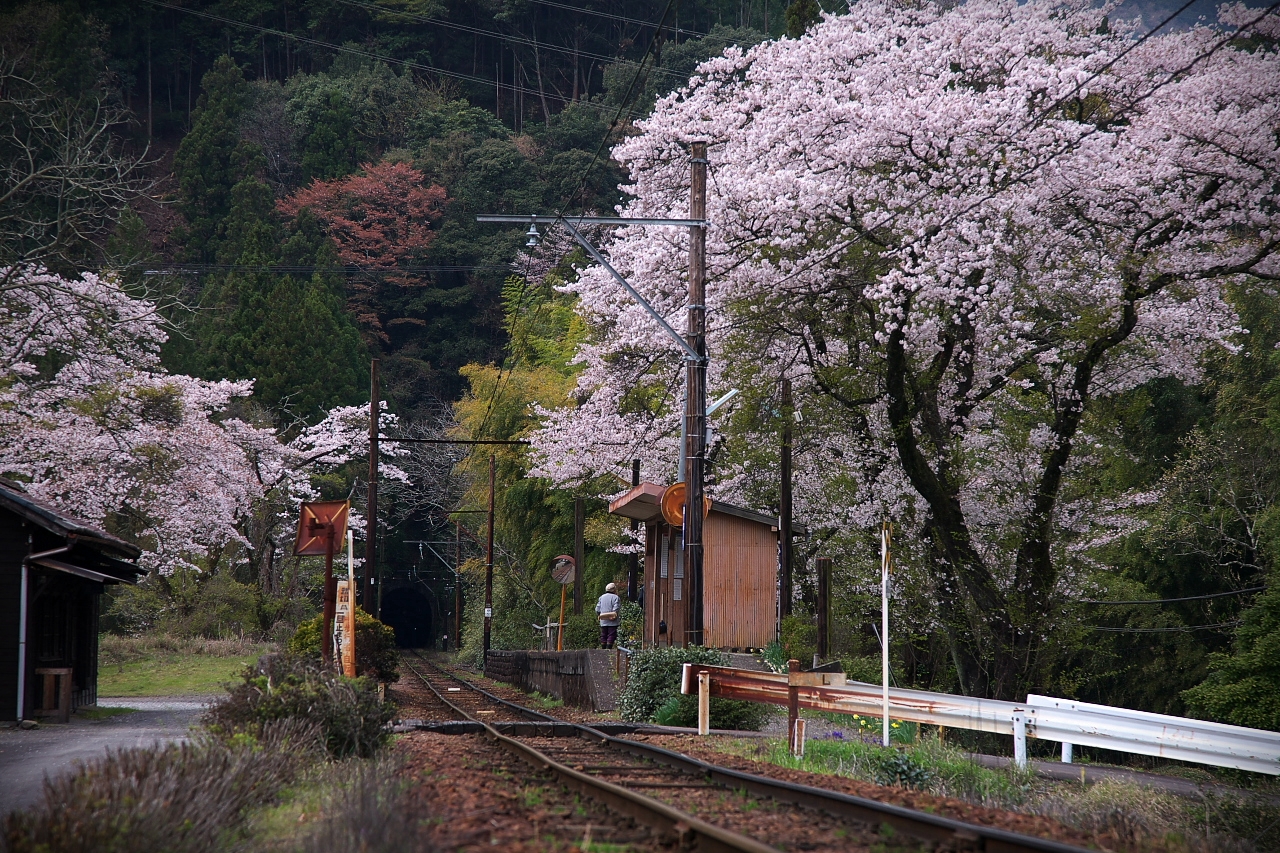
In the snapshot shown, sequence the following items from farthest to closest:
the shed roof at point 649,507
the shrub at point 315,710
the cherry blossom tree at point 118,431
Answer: the cherry blossom tree at point 118,431, the shed roof at point 649,507, the shrub at point 315,710

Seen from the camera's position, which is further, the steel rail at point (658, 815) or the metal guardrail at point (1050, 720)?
the metal guardrail at point (1050, 720)

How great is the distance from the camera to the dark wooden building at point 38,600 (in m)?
16.3

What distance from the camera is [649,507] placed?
67.6 ft

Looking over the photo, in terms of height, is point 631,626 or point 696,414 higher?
point 696,414

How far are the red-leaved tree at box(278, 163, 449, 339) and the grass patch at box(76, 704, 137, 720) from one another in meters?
50.2

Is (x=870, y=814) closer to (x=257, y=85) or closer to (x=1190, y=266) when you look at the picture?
(x=1190, y=266)

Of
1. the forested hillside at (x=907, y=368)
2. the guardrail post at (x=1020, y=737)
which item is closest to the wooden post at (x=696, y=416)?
the forested hillside at (x=907, y=368)

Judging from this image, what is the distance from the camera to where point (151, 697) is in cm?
2353

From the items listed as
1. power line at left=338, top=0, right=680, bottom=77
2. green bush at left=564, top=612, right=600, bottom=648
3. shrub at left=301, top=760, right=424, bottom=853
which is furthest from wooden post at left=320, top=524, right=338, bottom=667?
power line at left=338, top=0, right=680, bottom=77

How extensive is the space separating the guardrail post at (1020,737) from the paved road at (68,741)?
27.6ft

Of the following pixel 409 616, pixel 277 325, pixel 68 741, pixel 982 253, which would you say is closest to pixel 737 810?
pixel 68 741

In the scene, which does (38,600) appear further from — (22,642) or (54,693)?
(54,693)

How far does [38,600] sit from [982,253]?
15.6 meters

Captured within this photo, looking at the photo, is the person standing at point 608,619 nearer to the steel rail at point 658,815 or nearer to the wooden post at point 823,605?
the wooden post at point 823,605
